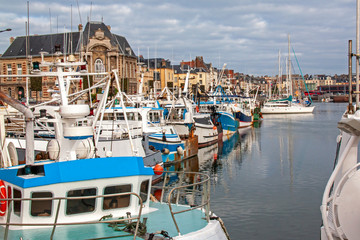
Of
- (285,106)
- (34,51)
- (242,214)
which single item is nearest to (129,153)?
(242,214)

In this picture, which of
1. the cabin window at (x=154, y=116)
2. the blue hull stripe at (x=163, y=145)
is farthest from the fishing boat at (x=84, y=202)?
the cabin window at (x=154, y=116)

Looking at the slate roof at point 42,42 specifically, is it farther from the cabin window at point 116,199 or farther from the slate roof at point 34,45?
the cabin window at point 116,199

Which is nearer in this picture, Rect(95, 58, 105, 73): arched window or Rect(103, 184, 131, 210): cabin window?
Rect(103, 184, 131, 210): cabin window

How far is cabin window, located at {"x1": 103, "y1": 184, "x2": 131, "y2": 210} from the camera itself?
1127 cm

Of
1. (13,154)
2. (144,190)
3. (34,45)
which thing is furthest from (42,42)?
(144,190)

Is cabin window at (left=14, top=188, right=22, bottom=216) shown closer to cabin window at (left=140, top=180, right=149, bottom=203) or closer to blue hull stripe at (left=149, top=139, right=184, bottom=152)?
cabin window at (left=140, top=180, right=149, bottom=203)

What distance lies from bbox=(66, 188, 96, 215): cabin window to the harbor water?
985 centimetres

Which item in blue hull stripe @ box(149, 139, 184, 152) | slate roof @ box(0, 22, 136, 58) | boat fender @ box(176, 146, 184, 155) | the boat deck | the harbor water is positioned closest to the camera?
the boat deck

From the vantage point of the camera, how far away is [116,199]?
11.5m

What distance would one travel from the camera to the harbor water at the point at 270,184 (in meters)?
20.6

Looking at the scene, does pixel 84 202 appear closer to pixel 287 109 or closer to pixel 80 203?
pixel 80 203

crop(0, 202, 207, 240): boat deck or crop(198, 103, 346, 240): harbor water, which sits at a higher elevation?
crop(0, 202, 207, 240): boat deck

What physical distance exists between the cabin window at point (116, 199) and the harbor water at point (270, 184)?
9.05m

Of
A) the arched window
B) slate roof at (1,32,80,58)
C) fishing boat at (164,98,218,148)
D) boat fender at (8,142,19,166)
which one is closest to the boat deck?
boat fender at (8,142,19,166)
